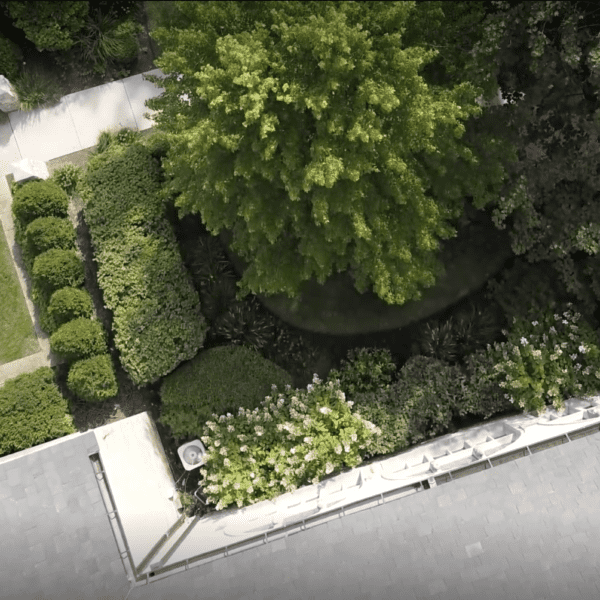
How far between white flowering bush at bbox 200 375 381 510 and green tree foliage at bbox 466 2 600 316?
467cm

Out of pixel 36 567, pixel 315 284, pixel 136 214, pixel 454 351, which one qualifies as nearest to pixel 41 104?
pixel 136 214

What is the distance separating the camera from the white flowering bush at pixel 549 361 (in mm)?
10242

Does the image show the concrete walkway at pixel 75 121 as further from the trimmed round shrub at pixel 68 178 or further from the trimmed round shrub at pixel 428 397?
the trimmed round shrub at pixel 428 397

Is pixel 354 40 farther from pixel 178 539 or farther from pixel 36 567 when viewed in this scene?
pixel 36 567

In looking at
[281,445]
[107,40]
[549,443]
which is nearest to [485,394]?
[549,443]

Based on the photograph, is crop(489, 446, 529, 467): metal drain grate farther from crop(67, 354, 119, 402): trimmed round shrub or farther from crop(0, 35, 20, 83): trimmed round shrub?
crop(0, 35, 20, 83): trimmed round shrub

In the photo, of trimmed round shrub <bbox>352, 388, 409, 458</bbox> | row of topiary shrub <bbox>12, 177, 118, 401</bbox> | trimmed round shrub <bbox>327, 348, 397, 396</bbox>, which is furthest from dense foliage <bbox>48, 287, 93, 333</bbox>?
trimmed round shrub <bbox>352, 388, 409, 458</bbox>

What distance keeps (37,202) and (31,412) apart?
4.48m

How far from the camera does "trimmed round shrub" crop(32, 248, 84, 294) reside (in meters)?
11.8

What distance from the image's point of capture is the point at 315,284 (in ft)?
41.7

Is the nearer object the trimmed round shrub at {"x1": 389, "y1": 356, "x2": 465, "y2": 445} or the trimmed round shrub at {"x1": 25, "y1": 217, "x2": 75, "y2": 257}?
the trimmed round shrub at {"x1": 389, "y1": 356, "x2": 465, "y2": 445}

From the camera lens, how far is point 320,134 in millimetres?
8250

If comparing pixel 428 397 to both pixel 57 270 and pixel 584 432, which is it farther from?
pixel 57 270

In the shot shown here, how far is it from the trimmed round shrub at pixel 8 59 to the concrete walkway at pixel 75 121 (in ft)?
2.89
